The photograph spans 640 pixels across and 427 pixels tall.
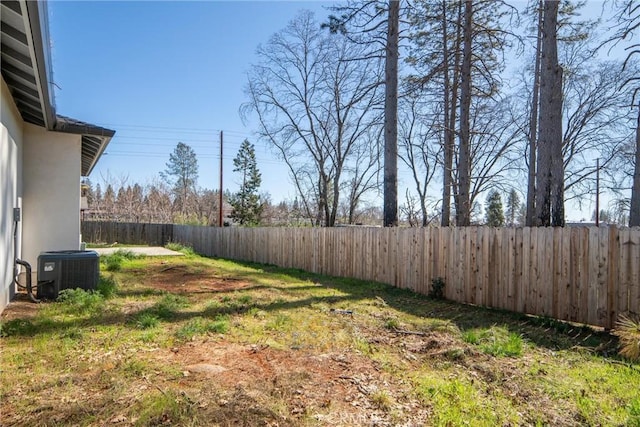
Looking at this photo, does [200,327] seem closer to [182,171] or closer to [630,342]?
[630,342]

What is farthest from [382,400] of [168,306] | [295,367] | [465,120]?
[465,120]

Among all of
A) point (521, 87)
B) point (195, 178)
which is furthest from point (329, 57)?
point (195, 178)

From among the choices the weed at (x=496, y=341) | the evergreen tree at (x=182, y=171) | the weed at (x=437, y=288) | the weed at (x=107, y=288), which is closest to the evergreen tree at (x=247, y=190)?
the evergreen tree at (x=182, y=171)

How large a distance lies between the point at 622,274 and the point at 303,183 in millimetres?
21999

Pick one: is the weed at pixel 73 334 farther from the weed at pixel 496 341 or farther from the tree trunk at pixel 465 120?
the tree trunk at pixel 465 120

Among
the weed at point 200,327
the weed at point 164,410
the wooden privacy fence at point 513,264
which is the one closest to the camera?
the weed at point 164,410

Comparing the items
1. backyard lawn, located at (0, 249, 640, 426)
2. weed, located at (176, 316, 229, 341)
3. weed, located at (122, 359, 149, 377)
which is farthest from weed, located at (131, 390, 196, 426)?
weed, located at (176, 316, 229, 341)

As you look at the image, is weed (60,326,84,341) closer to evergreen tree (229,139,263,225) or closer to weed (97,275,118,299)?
weed (97,275,118,299)

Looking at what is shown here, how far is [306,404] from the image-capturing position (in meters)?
2.70

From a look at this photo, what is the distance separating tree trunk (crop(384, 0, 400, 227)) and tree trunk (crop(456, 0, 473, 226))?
1.82 m

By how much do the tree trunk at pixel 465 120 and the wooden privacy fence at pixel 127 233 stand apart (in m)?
17.9

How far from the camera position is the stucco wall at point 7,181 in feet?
15.3

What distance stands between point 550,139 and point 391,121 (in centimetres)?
400

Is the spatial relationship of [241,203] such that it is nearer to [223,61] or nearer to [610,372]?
[223,61]
